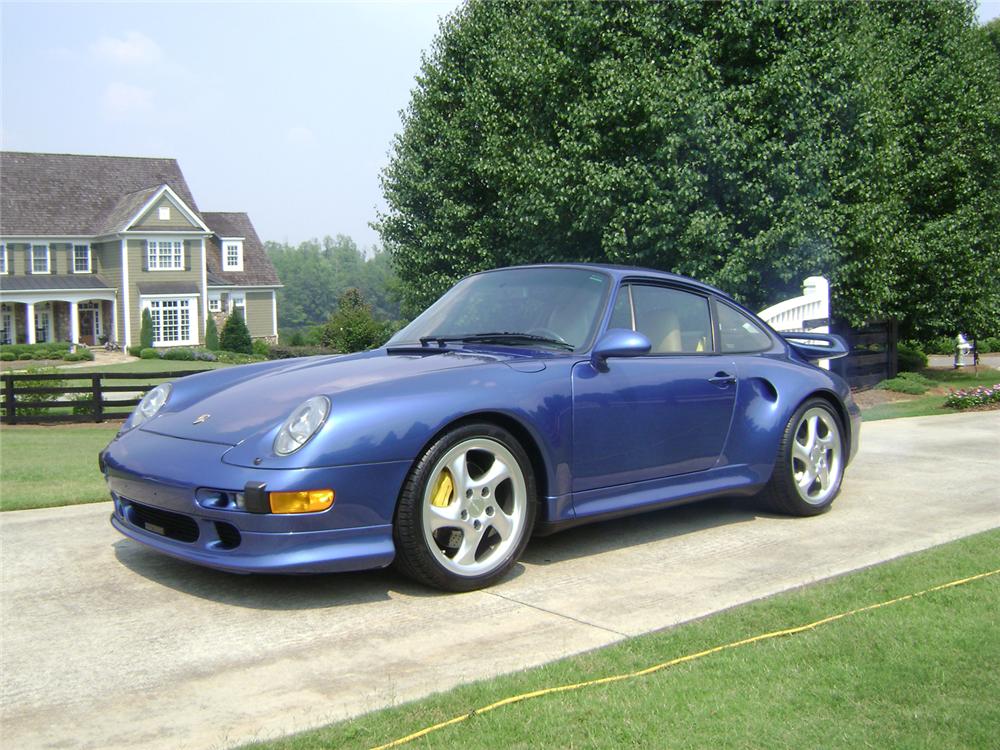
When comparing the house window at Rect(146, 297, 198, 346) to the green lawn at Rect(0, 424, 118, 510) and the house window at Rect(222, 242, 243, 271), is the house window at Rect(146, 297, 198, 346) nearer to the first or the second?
the house window at Rect(222, 242, 243, 271)

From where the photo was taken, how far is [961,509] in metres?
6.02

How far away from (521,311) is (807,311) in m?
8.04

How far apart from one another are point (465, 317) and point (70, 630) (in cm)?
262

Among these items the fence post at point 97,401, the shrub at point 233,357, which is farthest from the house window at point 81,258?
the fence post at point 97,401

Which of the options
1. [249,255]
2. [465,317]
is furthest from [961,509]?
[249,255]

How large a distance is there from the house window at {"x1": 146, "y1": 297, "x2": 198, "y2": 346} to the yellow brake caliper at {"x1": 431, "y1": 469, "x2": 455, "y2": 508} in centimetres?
4980

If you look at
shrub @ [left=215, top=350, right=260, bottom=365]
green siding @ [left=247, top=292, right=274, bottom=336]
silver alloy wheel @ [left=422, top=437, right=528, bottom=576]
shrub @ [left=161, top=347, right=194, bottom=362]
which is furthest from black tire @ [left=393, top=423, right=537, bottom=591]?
green siding @ [left=247, top=292, right=274, bottom=336]

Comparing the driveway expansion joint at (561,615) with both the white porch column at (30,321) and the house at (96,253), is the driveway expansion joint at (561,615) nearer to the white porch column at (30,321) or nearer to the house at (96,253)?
the house at (96,253)

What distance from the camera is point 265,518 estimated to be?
3.88 metres

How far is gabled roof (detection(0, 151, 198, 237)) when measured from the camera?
165 ft

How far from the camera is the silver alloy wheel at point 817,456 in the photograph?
5977 millimetres

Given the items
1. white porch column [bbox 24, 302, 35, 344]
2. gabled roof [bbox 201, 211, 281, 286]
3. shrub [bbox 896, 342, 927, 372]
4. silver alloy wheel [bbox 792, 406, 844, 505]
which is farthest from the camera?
gabled roof [bbox 201, 211, 281, 286]

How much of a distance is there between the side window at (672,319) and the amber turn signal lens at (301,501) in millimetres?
2173

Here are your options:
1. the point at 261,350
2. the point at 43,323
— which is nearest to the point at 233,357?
the point at 261,350
